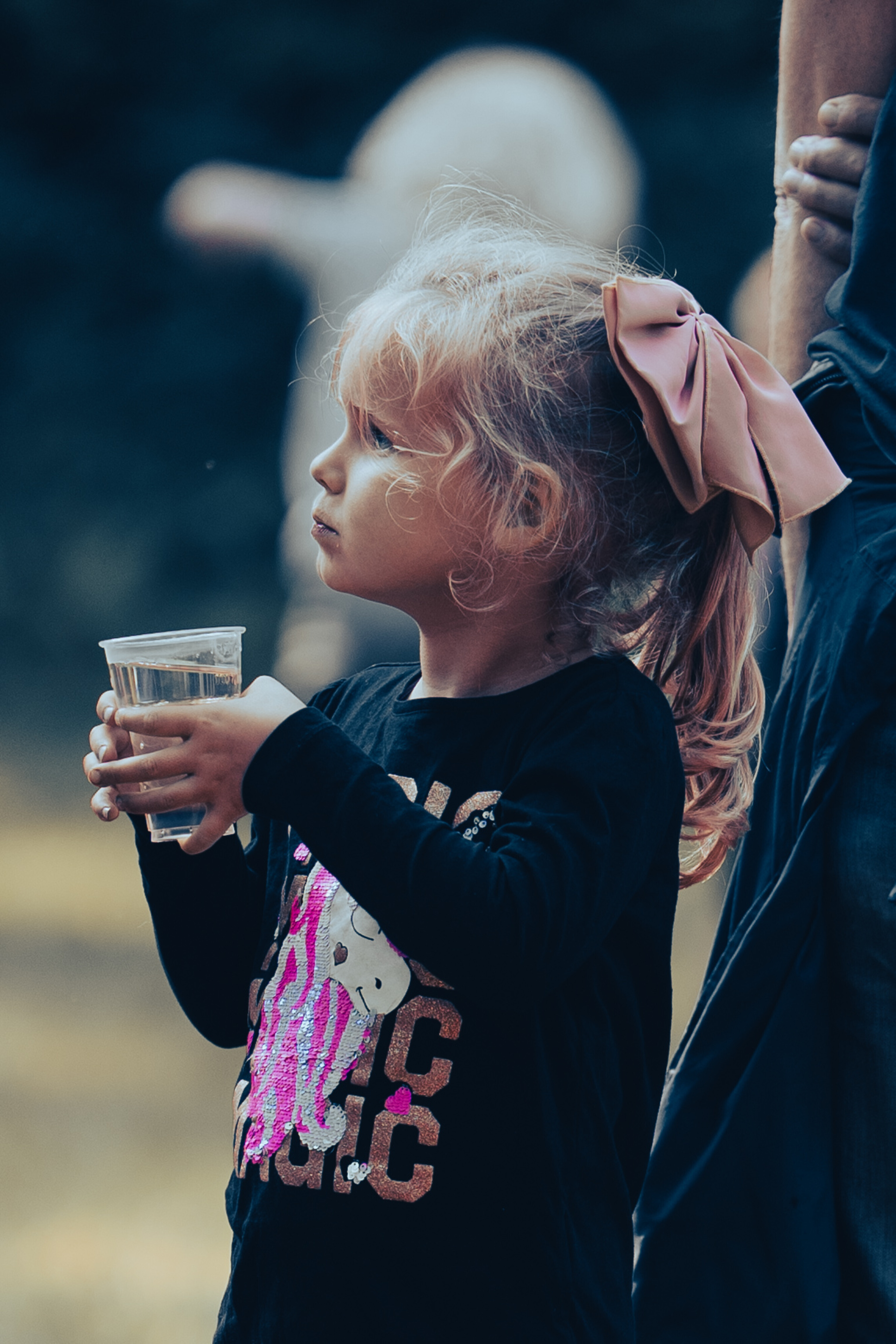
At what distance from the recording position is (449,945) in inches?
21.8

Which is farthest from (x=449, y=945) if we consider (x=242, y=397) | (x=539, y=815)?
(x=242, y=397)

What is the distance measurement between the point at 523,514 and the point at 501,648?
91 millimetres

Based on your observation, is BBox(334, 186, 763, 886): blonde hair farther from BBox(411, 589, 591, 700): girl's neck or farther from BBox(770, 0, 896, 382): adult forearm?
BBox(770, 0, 896, 382): adult forearm

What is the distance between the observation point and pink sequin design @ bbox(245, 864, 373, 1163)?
62cm

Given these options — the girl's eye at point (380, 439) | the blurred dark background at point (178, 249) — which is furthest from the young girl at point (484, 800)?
the blurred dark background at point (178, 249)

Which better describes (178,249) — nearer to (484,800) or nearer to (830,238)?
(830,238)

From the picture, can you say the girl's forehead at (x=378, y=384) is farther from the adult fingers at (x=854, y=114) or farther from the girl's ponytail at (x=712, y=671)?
the adult fingers at (x=854, y=114)

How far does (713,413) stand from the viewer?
0.66 metres

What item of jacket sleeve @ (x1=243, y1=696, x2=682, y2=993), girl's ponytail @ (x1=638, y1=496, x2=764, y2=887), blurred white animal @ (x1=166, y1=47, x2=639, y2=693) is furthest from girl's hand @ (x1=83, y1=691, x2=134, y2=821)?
blurred white animal @ (x1=166, y1=47, x2=639, y2=693)

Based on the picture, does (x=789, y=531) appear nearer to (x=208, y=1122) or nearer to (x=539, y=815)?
(x=539, y=815)

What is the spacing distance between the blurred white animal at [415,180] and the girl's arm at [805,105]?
0.63m

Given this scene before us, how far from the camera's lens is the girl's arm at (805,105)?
2.72ft

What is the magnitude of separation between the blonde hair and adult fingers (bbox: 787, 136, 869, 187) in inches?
8.0

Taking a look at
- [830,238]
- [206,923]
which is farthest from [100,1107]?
[830,238]
